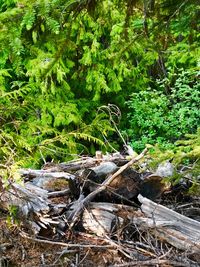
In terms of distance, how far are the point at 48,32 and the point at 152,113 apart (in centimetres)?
605

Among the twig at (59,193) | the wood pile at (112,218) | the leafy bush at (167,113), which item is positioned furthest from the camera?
the leafy bush at (167,113)

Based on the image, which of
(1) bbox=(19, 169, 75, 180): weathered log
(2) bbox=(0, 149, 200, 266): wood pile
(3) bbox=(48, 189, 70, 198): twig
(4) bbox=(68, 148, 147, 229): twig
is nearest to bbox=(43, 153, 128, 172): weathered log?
(1) bbox=(19, 169, 75, 180): weathered log

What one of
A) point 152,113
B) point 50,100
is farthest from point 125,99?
point 50,100

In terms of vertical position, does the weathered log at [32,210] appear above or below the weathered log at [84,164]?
above

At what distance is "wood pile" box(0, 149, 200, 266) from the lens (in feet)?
9.47

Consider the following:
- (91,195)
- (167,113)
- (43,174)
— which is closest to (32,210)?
(91,195)

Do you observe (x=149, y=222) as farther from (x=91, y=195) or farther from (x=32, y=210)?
(x=32, y=210)

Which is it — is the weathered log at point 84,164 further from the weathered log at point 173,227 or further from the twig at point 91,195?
the weathered log at point 173,227

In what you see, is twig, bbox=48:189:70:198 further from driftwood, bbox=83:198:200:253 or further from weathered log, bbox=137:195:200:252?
weathered log, bbox=137:195:200:252

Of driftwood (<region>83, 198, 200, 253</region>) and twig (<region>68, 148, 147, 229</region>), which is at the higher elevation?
twig (<region>68, 148, 147, 229</region>)

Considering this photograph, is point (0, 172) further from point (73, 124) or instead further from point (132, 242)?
point (73, 124)

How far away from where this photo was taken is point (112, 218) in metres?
3.15

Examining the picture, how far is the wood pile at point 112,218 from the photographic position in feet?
9.47

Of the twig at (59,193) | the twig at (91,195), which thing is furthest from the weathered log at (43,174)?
the twig at (91,195)
